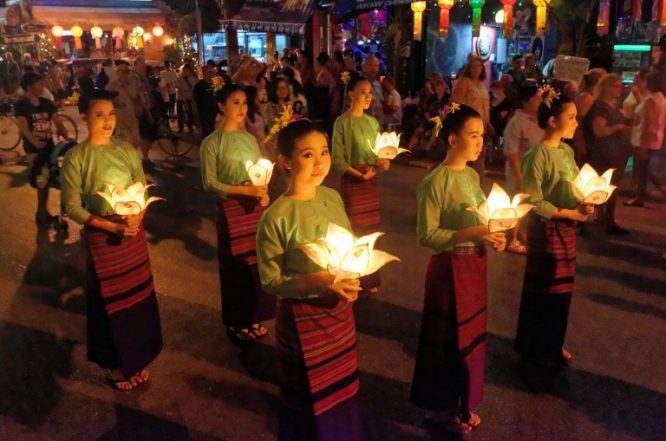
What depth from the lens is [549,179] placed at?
3.75 m

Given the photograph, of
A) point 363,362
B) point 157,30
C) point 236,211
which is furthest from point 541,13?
point 157,30

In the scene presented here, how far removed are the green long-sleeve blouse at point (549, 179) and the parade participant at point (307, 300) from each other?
4.89ft

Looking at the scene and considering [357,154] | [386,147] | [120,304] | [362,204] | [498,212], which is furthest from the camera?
[362,204]

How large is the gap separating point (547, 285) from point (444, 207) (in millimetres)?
1225

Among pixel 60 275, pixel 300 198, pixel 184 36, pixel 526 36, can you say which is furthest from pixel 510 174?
pixel 184 36

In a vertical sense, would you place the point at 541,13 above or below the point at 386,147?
above

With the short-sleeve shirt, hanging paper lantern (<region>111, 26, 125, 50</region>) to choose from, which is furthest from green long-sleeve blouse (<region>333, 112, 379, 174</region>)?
hanging paper lantern (<region>111, 26, 125, 50</region>)

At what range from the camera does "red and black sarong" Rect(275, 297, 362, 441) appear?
268 centimetres

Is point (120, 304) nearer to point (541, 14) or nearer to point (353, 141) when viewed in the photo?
point (353, 141)

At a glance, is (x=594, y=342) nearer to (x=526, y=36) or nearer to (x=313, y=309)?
(x=313, y=309)

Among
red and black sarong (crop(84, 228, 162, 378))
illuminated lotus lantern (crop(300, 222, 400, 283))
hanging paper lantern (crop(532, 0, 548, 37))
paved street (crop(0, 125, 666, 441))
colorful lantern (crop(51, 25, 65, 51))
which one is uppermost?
colorful lantern (crop(51, 25, 65, 51))

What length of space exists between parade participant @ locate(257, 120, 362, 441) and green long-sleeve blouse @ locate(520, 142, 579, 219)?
149cm

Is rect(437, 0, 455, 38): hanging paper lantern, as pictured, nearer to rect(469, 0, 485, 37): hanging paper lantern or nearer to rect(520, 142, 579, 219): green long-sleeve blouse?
rect(469, 0, 485, 37): hanging paper lantern

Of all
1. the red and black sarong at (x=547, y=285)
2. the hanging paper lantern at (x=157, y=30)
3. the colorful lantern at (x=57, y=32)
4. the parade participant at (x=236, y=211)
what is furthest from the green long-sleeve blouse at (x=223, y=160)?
the colorful lantern at (x=57, y=32)
